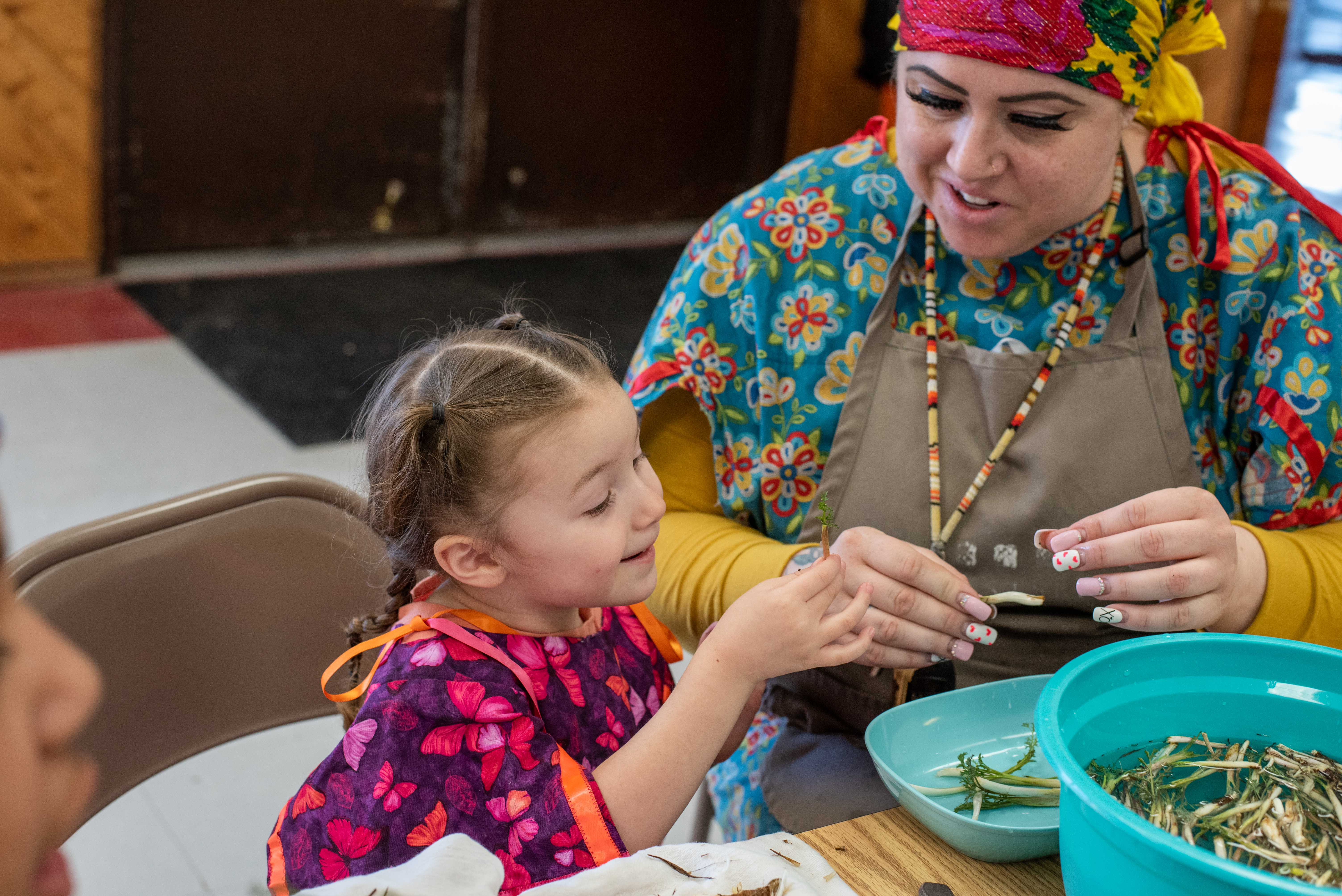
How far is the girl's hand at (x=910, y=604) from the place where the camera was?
44.4 inches

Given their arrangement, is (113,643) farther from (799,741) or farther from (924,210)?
(924,210)

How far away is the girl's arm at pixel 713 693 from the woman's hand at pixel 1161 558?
21 cm

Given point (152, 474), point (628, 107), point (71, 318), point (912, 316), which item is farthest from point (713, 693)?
point (628, 107)

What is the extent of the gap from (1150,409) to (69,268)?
390 cm

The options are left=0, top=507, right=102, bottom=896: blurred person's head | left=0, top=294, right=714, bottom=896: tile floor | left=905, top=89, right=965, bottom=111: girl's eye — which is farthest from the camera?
left=0, top=294, right=714, bottom=896: tile floor

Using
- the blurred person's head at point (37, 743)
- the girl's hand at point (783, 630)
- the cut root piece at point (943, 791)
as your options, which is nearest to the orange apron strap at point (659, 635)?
the girl's hand at point (783, 630)

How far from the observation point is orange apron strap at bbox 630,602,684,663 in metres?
1.29

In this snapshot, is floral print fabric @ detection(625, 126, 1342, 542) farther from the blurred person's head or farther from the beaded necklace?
the blurred person's head

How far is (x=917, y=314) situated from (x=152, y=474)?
2391mm

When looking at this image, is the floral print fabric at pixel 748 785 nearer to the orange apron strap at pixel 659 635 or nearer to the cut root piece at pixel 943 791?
the orange apron strap at pixel 659 635

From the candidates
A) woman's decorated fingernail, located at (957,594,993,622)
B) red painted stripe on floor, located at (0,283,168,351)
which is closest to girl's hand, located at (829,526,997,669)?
woman's decorated fingernail, located at (957,594,993,622)

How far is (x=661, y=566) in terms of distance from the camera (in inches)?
52.6

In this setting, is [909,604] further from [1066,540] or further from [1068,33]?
[1068,33]

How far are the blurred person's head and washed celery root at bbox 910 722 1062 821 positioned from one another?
0.72m
